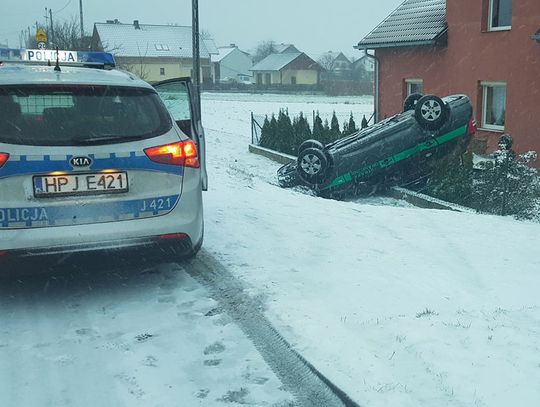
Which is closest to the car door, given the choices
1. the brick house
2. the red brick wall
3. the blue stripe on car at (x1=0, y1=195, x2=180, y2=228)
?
the blue stripe on car at (x1=0, y1=195, x2=180, y2=228)

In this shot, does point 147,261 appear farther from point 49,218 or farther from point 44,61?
point 44,61

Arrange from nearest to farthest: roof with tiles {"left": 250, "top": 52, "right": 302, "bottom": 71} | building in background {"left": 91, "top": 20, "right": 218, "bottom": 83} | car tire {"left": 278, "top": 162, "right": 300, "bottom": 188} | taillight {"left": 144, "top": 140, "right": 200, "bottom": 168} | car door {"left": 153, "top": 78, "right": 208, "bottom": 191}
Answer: taillight {"left": 144, "top": 140, "right": 200, "bottom": 168}
car door {"left": 153, "top": 78, "right": 208, "bottom": 191}
car tire {"left": 278, "top": 162, "right": 300, "bottom": 188}
building in background {"left": 91, "top": 20, "right": 218, "bottom": 83}
roof with tiles {"left": 250, "top": 52, "right": 302, "bottom": 71}

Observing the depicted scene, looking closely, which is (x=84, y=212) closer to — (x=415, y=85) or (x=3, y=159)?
(x=3, y=159)

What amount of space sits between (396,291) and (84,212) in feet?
7.56

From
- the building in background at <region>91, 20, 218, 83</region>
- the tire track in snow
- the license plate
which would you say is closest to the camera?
the tire track in snow

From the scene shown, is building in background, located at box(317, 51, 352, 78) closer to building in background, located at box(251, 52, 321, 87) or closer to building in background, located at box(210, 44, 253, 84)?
building in background, located at box(210, 44, 253, 84)

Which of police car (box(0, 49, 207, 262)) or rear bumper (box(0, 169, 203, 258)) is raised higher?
police car (box(0, 49, 207, 262))

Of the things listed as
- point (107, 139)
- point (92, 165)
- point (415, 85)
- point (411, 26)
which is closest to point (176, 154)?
point (107, 139)

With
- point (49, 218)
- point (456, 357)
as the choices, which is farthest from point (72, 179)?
point (456, 357)

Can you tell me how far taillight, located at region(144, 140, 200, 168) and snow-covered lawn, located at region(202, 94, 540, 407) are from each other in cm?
104

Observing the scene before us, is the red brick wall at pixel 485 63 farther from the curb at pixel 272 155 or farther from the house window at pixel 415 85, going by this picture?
the curb at pixel 272 155

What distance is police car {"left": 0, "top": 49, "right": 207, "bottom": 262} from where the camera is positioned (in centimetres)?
415

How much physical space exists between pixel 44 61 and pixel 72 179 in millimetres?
1827

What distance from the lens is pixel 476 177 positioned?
10125 mm
